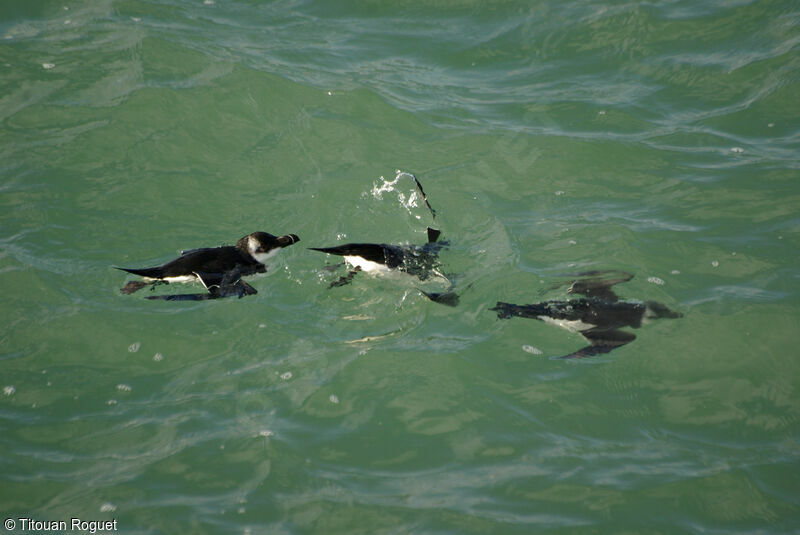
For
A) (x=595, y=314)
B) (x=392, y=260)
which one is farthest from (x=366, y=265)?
(x=595, y=314)

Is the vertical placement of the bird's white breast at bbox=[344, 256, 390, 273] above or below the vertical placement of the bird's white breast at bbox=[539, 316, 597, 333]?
above

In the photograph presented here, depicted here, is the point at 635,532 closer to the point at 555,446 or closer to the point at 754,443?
the point at 555,446

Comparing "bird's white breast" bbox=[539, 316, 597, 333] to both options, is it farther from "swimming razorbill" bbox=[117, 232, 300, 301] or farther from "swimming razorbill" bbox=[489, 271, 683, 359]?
"swimming razorbill" bbox=[117, 232, 300, 301]

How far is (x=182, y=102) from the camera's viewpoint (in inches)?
343

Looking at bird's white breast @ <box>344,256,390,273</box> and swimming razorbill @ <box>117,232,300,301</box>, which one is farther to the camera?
bird's white breast @ <box>344,256,390,273</box>

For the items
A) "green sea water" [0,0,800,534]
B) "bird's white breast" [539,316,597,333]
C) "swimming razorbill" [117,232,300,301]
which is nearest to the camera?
"green sea water" [0,0,800,534]

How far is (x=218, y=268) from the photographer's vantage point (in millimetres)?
6246

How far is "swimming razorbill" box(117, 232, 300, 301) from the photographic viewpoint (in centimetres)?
608

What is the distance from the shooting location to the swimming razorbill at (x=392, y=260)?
625cm

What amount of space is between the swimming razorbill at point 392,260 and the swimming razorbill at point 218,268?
51cm

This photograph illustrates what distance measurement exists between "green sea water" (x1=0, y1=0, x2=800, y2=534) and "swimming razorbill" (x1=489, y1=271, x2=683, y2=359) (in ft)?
0.37

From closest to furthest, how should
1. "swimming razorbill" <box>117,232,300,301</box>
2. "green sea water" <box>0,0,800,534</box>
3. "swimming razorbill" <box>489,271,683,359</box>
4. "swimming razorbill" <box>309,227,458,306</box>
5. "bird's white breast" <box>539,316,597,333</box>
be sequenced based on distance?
"green sea water" <box>0,0,800,534</box>
"swimming razorbill" <box>489,271,683,359</box>
"bird's white breast" <box>539,316,597,333</box>
"swimming razorbill" <box>117,232,300,301</box>
"swimming razorbill" <box>309,227,458,306</box>

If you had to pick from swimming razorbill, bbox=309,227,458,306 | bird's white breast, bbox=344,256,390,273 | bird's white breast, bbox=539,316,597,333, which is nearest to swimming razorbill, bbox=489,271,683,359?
bird's white breast, bbox=539,316,597,333

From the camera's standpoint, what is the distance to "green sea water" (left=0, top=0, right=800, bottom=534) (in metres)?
4.62
